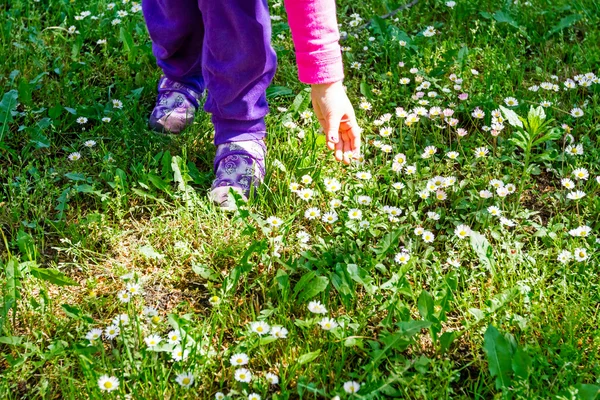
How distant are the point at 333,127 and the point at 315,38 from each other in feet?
0.87

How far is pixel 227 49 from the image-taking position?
2332mm

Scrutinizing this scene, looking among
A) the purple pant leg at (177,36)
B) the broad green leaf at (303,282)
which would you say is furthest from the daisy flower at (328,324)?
the purple pant leg at (177,36)

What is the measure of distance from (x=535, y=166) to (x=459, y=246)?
1.78 feet

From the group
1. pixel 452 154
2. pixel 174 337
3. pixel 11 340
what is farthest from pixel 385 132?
pixel 11 340

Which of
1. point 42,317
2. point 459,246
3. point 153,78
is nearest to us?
point 42,317

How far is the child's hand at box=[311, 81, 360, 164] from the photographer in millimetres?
2061

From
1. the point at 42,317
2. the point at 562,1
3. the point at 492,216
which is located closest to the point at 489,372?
the point at 492,216

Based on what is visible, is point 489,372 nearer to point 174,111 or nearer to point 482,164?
point 482,164

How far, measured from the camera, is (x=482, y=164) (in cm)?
256

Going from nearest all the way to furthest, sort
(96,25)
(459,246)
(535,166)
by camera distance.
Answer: (459,246)
(535,166)
(96,25)

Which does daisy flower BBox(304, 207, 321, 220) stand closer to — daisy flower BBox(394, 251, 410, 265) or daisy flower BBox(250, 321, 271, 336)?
daisy flower BBox(394, 251, 410, 265)

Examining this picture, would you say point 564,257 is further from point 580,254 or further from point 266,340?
point 266,340

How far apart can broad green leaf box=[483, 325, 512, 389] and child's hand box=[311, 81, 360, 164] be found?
0.66 m

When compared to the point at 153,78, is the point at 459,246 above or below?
below
